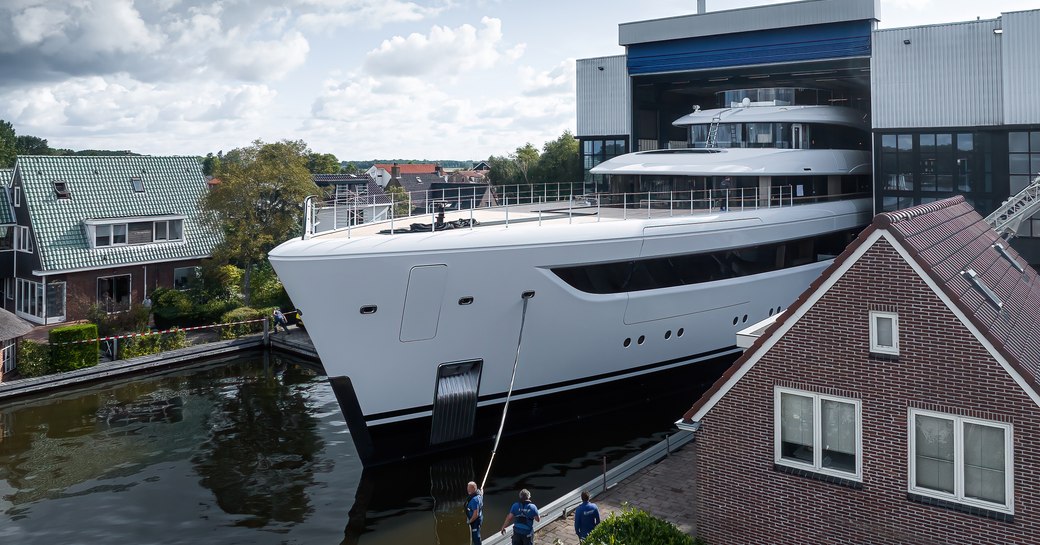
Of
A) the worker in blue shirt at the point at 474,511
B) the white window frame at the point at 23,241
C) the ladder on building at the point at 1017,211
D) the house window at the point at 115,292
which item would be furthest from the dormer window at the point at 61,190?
the ladder on building at the point at 1017,211

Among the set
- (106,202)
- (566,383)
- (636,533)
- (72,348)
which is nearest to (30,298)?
(106,202)

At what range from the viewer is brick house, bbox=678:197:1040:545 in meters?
9.34

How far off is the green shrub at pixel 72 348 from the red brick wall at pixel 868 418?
21051 mm

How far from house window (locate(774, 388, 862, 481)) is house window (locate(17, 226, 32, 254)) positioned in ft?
99.0

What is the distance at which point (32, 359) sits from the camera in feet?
80.6

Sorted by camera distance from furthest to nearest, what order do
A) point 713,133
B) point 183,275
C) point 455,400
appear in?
point 183,275, point 713,133, point 455,400

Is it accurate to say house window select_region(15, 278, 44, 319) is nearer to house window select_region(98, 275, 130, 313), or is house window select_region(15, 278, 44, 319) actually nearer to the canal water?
house window select_region(98, 275, 130, 313)

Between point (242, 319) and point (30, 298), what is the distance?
8.69 meters

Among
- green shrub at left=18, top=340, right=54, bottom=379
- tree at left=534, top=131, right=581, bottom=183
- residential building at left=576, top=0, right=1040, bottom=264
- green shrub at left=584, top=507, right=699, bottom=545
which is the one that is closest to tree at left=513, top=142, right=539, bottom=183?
tree at left=534, top=131, right=581, bottom=183

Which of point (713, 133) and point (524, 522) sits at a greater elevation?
point (713, 133)

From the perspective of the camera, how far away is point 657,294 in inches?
769

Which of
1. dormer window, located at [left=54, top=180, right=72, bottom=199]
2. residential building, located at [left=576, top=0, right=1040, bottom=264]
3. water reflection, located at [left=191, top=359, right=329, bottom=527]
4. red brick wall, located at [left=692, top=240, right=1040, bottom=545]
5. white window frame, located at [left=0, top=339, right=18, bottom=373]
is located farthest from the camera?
dormer window, located at [left=54, top=180, right=72, bottom=199]

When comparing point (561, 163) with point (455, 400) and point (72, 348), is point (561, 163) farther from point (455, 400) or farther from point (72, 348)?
point (455, 400)

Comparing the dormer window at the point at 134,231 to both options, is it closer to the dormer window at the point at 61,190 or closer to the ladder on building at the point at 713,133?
the dormer window at the point at 61,190
